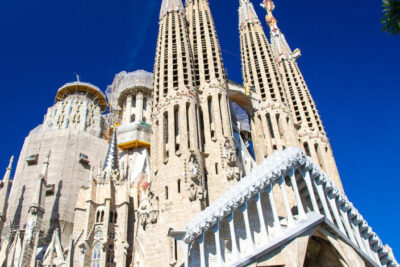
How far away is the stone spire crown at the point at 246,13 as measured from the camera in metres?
38.4

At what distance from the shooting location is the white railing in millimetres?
16266

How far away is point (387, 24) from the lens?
7.70 metres

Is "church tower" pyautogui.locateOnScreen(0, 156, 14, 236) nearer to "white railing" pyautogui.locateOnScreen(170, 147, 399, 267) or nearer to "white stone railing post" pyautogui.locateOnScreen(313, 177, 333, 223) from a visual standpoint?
"white railing" pyautogui.locateOnScreen(170, 147, 399, 267)

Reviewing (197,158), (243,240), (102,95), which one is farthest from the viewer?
(102,95)

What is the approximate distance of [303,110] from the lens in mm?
32156

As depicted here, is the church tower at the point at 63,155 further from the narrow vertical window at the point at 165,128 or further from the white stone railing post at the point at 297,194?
the white stone railing post at the point at 297,194

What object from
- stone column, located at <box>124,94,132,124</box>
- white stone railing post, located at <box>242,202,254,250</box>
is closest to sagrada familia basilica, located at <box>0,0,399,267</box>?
white stone railing post, located at <box>242,202,254,250</box>

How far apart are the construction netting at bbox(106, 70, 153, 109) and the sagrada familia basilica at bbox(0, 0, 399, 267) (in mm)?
334

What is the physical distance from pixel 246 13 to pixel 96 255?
26839 millimetres

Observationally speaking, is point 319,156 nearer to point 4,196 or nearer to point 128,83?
point 4,196

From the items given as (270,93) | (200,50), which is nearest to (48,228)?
(200,50)

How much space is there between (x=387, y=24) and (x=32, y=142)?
32361mm

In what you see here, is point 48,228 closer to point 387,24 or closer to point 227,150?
point 227,150

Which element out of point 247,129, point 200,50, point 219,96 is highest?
point 200,50
